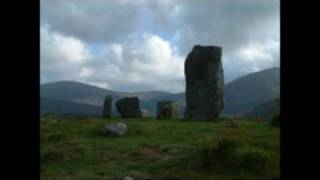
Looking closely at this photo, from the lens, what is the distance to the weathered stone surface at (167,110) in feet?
88.9

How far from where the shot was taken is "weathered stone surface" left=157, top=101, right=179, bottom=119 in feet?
88.9

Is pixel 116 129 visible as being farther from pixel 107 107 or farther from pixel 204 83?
pixel 107 107

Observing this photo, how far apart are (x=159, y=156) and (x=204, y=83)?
12.6 m

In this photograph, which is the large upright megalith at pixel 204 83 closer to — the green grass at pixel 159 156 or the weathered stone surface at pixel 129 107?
the weathered stone surface at pixel 129 107

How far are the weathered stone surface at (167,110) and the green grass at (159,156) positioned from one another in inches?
351

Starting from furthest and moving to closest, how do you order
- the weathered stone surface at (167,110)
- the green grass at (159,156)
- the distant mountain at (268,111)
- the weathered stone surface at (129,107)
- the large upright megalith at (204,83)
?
the weathered stone surface at (129,107) → the weathered stone surface at (167,110) → the large upright megalith at (204,83) → the distant mountain at (268,111) → the green grass at (159,156)

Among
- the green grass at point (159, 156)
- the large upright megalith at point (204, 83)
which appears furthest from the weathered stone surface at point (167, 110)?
the green grass at point (159, 156)

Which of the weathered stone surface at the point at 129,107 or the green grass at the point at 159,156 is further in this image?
the weathered stone surface at the point at 129,107

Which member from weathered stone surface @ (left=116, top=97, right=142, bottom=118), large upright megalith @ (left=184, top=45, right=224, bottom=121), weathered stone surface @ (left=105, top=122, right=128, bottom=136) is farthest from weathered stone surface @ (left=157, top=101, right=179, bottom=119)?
weathered stone surface @ (left=105, top=122, right=128, bottom=136)

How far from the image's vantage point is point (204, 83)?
26.5 metres

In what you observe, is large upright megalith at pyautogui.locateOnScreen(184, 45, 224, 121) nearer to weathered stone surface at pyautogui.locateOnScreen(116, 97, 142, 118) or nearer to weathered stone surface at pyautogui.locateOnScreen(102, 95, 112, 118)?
weathered stone surface at pyautogui.locateOnScreen(116, 97, 142, 118)
